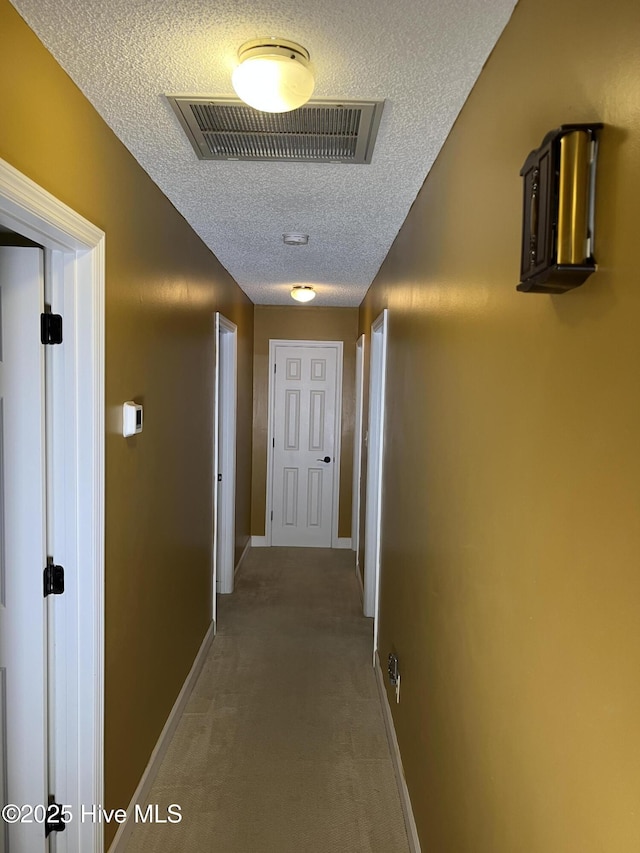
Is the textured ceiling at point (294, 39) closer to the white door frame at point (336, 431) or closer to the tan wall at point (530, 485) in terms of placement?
the tan wall at point (530, 485)

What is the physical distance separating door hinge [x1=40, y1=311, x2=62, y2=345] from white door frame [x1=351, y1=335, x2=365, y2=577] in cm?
348

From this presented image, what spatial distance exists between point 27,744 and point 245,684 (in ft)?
5.43

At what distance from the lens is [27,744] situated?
5.67 feet

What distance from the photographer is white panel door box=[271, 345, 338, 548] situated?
19.4 ft

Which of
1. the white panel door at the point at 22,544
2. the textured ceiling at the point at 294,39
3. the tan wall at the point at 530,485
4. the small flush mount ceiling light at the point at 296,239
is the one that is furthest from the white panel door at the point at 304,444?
the white panel door at the point at 22,544

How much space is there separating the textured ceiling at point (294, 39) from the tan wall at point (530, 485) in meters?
0.10

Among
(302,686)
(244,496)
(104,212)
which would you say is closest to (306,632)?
(302,686)

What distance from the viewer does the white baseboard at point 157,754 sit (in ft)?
6.77

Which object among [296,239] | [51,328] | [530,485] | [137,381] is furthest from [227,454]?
[530,485]

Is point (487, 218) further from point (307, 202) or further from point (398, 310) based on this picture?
point (398, 310)

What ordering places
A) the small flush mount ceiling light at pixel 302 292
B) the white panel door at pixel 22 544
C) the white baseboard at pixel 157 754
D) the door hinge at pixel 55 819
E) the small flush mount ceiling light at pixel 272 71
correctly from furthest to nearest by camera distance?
the small flush mount ceiling light at pixel 302 292, the white baseboard at pixel 157 754, the door hinge at pixel 55 819, the white panel door at pixel 22 544, the small flush mount ceiling light at pixel 272 71

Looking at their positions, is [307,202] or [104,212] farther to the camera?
[307,202]

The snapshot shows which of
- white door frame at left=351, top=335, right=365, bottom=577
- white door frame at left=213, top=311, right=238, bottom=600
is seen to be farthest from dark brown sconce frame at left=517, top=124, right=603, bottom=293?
white door frame at left=351, top=335, right=365, bottom=577

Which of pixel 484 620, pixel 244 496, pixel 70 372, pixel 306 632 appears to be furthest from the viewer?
pixel 244 496
